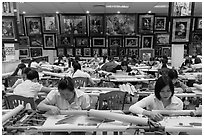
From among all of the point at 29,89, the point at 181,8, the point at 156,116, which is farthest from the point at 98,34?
the point at 156,116

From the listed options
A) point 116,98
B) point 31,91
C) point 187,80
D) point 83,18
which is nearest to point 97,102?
point 116,98

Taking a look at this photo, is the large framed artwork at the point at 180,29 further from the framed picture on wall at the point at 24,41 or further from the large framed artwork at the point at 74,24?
the framed picture on wall at the point at 24,41

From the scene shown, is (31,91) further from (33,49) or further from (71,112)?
(33,49)

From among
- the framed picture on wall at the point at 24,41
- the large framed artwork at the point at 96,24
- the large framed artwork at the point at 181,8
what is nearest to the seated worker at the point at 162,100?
the large framed artwork at the point at 181,8

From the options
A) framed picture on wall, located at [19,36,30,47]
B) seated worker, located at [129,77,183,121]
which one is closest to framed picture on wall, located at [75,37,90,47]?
framed picture on wall, located at [19,36,30,47]

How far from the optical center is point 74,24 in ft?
27.7

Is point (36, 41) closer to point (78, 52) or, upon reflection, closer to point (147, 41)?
point (78, 52)

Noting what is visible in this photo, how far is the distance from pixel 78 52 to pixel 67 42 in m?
0.68

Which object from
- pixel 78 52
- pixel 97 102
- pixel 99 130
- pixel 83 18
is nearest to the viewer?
pixel 99 130

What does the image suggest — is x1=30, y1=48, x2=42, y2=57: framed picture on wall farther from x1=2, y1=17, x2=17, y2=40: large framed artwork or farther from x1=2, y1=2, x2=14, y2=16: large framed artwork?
x1=2, y1=2, x2=14, y2=16: large framed artwork

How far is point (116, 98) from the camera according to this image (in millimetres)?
2879

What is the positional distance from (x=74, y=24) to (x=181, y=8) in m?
4.71

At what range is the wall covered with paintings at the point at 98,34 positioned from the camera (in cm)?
838

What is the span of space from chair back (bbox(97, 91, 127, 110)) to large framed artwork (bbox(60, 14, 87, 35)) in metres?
6.09
